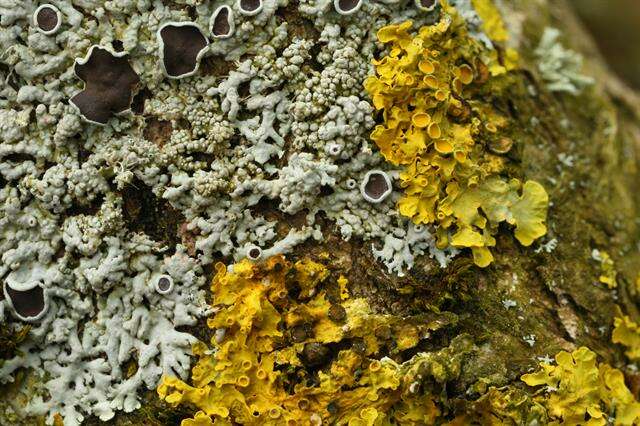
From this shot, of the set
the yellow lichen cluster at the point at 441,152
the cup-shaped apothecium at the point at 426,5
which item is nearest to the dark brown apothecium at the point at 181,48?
the yellow lichen cluster at the point at 441,152

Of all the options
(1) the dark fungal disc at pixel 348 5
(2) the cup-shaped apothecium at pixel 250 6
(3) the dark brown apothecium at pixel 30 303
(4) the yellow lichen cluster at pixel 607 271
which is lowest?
(3) the dark brown apothecium at pixel 30 303

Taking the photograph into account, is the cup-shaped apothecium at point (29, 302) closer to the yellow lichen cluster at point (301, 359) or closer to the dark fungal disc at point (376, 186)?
the yellow lichen cluster at point (301, 359)

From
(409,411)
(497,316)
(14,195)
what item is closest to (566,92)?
(497,316)

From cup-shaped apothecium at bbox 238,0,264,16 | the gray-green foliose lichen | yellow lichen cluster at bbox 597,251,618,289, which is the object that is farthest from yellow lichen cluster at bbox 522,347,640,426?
cup-shaped apothecium at bbox 238,0,264,16

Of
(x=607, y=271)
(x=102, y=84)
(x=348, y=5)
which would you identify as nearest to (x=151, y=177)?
(x=102, y=84)

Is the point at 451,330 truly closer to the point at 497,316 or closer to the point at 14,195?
the point at 497,316

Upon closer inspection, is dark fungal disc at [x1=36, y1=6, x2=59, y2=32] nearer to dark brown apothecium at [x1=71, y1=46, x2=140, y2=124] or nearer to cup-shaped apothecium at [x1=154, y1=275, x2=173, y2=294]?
dark brown apothecium at [x1=71, y1=46, x2=140, y2=124]
